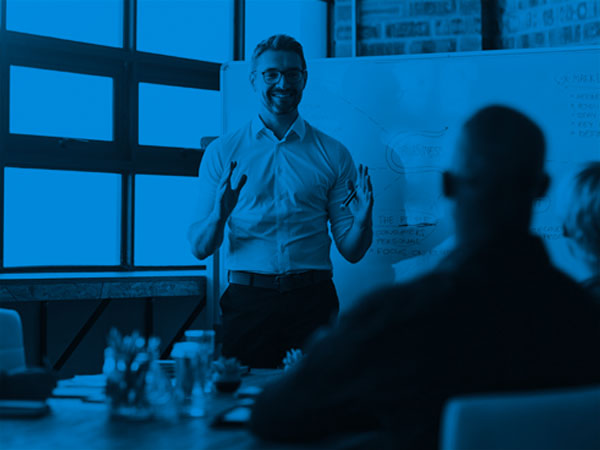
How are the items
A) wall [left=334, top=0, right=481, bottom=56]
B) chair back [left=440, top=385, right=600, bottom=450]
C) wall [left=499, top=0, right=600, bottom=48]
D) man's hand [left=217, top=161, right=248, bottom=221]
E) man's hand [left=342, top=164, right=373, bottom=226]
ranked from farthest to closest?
1. wall [left=334, top=0, right=481, bottom=56]
2. wall [left=499, top=0, right=600, bottom=48]
3. man's hand [left=342, top=164, right=373, bottom=226]
4. man's hand [left=217, top=161, right=248, bottom=221]
5. chair back [left=440, top=385, right=600, bottom=450]

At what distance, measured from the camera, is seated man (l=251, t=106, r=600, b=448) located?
1.08 m

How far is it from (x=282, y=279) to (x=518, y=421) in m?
2.08

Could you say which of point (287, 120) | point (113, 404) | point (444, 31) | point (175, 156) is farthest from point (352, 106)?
point (113, 404)

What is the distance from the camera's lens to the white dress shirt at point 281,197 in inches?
122

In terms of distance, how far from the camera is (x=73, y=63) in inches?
166

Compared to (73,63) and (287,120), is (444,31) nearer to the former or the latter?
(287,120)

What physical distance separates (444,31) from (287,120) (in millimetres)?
1531

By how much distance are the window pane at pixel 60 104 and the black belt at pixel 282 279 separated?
5.44 feet

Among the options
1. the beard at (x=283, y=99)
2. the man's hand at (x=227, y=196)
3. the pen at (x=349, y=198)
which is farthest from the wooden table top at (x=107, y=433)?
the beard at (x=283, y=99)

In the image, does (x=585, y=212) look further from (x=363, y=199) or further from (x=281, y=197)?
(x=281, y=197)

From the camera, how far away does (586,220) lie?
1.72 metres

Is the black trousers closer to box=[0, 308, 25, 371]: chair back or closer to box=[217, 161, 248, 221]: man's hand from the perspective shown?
box=[217, 161, 248, 221]: man's hand

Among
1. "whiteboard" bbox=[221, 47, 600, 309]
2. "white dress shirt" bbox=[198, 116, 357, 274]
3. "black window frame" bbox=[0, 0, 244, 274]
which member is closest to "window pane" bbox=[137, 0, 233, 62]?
"black window frame" bbox=[0, 0, 244, 274]

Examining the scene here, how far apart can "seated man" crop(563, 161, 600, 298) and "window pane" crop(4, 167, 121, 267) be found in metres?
3.08
